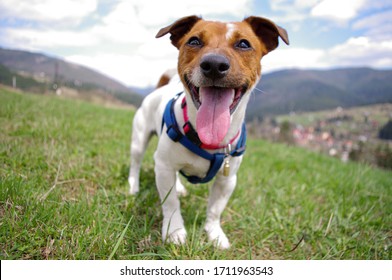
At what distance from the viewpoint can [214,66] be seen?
2008 millimetres

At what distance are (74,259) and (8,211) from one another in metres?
0.69

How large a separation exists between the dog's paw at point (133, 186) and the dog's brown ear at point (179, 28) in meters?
1.86

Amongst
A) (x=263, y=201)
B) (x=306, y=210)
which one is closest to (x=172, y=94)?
(x=263, y=201)

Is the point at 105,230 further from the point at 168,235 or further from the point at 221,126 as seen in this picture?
the point at 221,126

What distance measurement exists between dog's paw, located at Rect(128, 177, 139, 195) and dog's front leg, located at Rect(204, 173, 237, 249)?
106 cm

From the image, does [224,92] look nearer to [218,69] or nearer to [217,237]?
[218,69]

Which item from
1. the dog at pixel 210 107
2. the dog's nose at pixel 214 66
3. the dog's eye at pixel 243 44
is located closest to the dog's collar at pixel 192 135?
the dog at pixel 210 107

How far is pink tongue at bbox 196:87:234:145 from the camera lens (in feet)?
7.30

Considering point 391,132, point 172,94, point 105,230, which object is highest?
point 172,94

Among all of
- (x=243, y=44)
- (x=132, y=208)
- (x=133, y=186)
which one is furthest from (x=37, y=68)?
(x=243, y=44)

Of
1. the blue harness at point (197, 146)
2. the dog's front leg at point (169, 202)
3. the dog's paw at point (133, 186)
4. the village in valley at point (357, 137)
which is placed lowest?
the village in valley at point (357, 137)

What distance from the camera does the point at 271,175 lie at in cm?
499

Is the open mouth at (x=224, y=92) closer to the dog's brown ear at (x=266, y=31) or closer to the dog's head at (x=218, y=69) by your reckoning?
the dog's head at (x=218, y=69)

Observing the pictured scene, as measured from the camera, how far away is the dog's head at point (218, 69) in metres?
2.09
